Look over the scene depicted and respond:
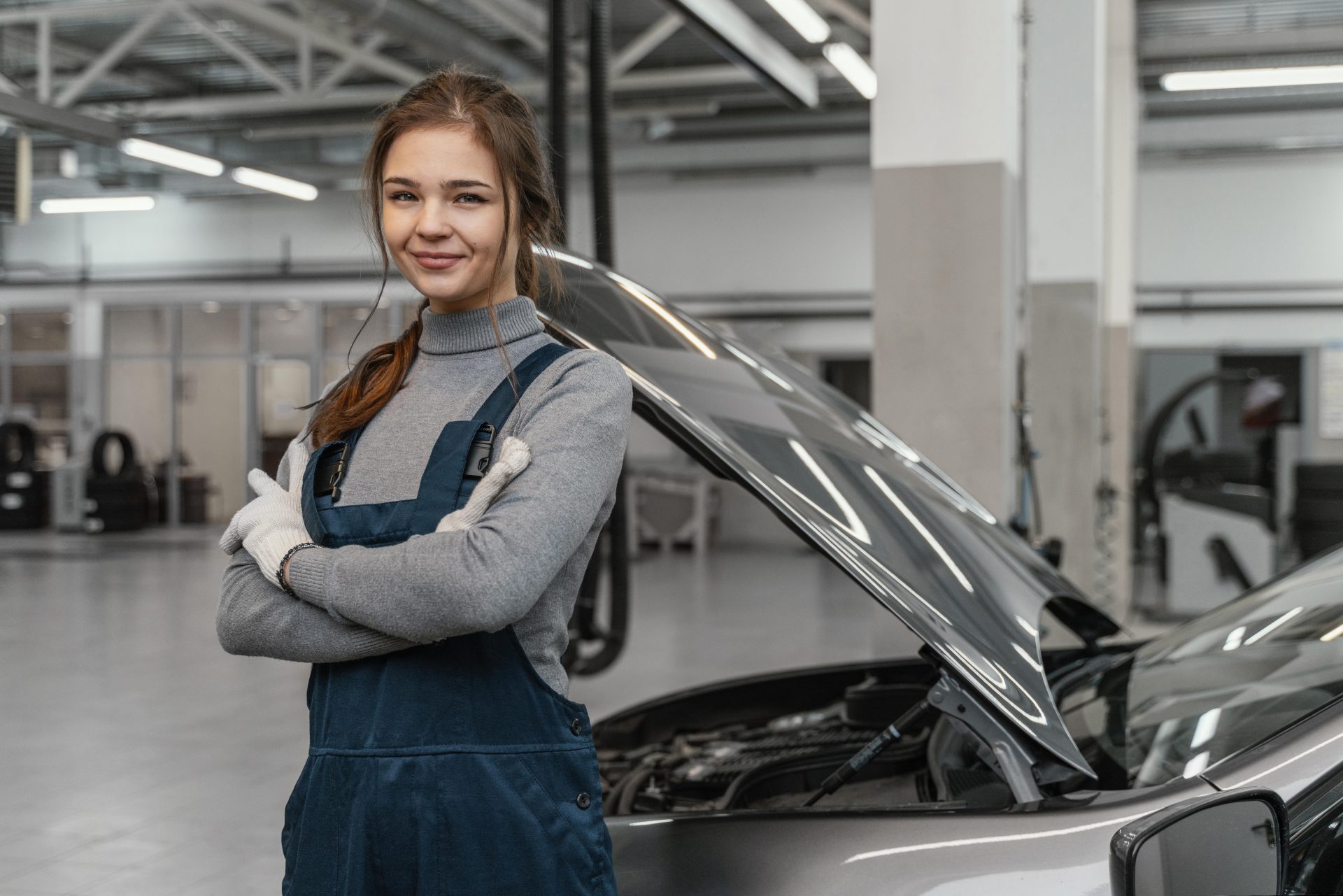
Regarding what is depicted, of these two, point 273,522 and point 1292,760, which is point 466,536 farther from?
point 1292,760

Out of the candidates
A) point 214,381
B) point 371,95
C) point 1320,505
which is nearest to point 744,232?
point 371,95

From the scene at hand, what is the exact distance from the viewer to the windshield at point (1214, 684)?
5.08ft

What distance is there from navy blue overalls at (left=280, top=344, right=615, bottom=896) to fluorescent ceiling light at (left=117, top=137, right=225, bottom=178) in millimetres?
9886

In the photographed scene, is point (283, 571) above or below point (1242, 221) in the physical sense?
below

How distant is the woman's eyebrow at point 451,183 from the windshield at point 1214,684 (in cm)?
101

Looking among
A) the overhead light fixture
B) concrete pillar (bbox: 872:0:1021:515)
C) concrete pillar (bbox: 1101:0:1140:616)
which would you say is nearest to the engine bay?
concrete pillar (bbox: 872:0:1021:515)

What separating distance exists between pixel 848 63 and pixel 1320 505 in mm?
4857

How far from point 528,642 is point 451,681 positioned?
0.29 ft

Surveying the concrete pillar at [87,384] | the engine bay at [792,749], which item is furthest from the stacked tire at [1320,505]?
the concrete pillar at [87,384]

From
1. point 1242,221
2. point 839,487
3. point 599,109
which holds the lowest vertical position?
point 839,487

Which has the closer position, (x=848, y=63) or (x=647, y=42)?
(x=848, y=63)

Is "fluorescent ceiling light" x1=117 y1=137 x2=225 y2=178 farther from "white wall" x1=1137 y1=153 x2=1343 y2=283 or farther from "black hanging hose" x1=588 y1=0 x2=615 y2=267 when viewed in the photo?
"white wall" x1=1137 y1=153 x2=1343 y2=283

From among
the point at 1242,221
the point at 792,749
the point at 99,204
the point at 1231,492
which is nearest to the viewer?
the point at 792,749

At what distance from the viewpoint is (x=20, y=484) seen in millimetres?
15820
